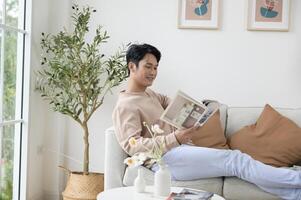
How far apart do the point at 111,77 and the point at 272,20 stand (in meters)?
1.37

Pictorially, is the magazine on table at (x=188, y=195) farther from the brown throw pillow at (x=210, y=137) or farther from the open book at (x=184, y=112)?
the brown throw pillow at (x=210, y=137)

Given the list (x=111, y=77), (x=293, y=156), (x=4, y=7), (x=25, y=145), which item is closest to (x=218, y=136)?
(x=293, y=156)

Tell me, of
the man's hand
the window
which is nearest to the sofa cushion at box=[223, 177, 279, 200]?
the man's hand

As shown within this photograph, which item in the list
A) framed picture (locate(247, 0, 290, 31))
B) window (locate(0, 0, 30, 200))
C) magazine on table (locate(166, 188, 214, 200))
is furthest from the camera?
framed picture (locate(247, 0, 290, 31))

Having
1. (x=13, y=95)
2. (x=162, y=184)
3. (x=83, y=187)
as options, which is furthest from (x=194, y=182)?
(x=13, y=95)

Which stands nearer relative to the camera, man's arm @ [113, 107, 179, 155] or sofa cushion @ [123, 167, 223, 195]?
man's arm @ [113, 107, 179, 155]

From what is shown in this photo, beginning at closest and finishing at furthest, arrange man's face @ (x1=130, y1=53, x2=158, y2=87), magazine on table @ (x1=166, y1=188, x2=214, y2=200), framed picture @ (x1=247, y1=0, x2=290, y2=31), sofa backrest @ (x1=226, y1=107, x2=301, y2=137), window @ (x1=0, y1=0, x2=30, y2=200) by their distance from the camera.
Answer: magazine on table @ (x1=166, y1=188, x2=214, y2=200) < man's face @ (x1=130, y1=53, x2=158, y2=87) < window @ (x1=0, y1=0, x2=30, y2=200) < sofa backrest @ (x1=226, y1=107, x2=301, y2=137) < framed picture @ (x1=247, y1=0, x2=290, y2=31)

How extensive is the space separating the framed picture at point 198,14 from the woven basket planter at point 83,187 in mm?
1429

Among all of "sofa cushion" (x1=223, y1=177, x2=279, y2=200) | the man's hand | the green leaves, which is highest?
the green leaves

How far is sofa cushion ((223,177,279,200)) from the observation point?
2.56 metres

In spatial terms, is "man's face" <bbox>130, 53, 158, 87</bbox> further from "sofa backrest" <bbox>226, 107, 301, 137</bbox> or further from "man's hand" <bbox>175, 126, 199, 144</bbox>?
"sofa backrest" <bbox>226, 107, 301, 137</bbox>

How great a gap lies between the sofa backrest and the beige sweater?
575 millimetres

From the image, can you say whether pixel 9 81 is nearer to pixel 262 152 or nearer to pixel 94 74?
pixel 94 74

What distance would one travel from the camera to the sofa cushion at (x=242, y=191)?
8.40 feet
